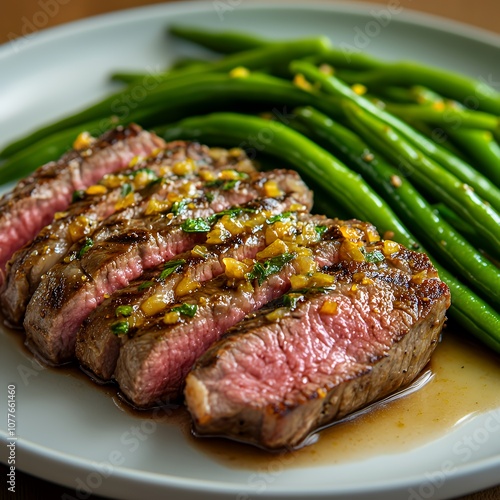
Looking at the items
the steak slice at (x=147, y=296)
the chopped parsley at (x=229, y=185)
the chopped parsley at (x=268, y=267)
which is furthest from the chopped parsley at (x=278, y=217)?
the chopped parsley at (x=229, y=185)

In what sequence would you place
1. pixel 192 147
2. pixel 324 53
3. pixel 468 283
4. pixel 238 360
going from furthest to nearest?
pixel 324 53 → pixel 192 147 → pixel 468 283 → pixel 238 360

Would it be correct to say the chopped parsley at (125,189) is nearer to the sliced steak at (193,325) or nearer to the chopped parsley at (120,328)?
the sliced steak at (193,325)

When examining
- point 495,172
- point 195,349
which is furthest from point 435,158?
point 195,349

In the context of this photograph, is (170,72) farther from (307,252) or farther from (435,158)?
(307,252)

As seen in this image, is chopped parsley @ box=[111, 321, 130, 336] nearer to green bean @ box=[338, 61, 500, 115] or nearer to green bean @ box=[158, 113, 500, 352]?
green bean @ box=[158, 113, 500, 352]

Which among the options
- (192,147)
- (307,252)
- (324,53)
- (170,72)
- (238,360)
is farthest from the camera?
(170,72)

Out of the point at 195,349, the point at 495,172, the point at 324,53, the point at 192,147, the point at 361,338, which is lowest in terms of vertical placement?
the point at 195,349
